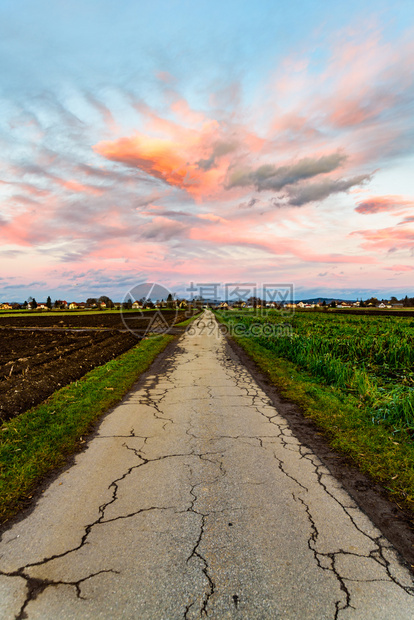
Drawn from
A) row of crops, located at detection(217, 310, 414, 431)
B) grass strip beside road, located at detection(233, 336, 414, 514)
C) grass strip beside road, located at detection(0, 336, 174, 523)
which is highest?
row of crops, located at detection(217, 310, 414, 431)

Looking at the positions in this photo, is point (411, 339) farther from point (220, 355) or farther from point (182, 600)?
point (182, 600)

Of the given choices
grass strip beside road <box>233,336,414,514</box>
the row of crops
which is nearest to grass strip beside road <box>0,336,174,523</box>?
grass strip beside road <box>233,336,414,514</box>

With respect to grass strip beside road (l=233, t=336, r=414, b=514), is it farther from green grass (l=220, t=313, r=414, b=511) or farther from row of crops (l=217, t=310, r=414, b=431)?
row of crops (l=217, t=310, r=414, b=431)

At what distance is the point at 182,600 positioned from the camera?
2.43m

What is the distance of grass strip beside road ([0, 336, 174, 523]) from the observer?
161 inches

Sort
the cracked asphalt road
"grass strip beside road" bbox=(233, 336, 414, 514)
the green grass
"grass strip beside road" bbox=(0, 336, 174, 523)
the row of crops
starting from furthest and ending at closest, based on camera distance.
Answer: the row of crops
the green grass
"grass strip beside road" bbox=(233, 336, 414, 514)
"grass strip beside road" bbox=(0, 336, 174, 523)
the cracked asphalt road

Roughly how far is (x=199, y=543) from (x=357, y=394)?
6.99m

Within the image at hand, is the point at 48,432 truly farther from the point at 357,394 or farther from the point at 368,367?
the point at 368,367

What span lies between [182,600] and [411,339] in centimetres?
1357

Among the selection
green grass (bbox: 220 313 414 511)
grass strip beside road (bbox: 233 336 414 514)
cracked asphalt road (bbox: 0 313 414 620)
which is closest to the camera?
cracked asphalt road (bbox: 0 313 414 620)

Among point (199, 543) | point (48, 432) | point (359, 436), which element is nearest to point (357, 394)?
point (359, 436)

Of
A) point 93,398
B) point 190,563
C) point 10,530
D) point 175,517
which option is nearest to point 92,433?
point 93,398

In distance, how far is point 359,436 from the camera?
18.7ft

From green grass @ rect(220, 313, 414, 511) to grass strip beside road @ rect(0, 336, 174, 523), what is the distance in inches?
186
